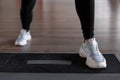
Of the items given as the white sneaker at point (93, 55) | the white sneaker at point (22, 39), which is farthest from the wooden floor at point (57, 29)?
the white sneaker at point (93, 55)

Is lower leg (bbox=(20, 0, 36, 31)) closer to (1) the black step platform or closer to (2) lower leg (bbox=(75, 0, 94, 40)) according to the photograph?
(1) the black step platform

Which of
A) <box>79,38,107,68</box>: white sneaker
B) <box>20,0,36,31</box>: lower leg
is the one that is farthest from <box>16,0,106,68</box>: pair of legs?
<box>20,0,36,31</box>: lower leg

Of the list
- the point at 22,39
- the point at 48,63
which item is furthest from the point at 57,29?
the point at 48,63

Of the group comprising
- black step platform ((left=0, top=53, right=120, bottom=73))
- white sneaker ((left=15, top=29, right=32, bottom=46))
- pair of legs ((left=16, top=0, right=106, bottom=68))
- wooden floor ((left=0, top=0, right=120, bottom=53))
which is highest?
pair of legs ((left=16, top=0, right=106, bottom=68))

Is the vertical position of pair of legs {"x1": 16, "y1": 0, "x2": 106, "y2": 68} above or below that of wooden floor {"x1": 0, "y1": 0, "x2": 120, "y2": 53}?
above

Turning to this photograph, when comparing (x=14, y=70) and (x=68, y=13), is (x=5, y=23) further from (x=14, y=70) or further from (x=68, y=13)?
(x=14, y=70)

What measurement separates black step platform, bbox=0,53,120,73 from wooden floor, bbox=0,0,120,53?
7.0 inches

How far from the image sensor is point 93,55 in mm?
1675

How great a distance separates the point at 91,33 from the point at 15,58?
49 cm

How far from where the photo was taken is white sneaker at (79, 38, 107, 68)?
164cm

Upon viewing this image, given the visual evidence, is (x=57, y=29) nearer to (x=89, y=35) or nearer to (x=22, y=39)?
(x=22, y=39)

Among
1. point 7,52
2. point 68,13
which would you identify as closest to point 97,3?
point 68,13

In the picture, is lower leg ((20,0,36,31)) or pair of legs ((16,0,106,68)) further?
lower leg ((20,0,36,31))

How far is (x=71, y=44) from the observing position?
87.9 inches
